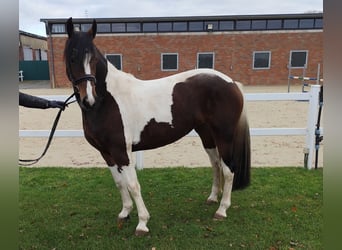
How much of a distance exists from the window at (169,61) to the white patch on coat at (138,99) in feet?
64.9

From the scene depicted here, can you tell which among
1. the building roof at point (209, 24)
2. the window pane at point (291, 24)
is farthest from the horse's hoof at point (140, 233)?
the window pane at point (291, 24)

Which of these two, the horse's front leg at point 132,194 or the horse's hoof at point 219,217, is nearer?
the horse's front leg at point 132,194

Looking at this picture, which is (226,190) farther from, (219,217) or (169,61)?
(169,61)

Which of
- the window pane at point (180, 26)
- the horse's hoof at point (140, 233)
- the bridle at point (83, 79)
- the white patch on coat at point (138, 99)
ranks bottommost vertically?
the horse's hoof at point (140, 233)

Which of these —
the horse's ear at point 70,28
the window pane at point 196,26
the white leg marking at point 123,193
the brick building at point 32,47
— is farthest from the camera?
the brick building at point 32,47

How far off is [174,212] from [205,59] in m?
20.1

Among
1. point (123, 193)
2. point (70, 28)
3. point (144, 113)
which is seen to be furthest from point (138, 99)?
point (123, 193)

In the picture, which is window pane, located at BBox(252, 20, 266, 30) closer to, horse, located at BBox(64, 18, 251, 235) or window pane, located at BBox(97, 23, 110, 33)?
window pane, located at BBox(97, 23, 110, 33)

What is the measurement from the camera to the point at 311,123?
4609 mm

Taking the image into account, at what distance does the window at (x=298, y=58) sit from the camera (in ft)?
72.8

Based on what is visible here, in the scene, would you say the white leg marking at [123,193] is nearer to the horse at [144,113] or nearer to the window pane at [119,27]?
the horse at [144,113]

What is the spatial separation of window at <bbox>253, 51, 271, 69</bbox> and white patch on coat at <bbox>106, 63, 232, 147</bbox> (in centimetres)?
2101

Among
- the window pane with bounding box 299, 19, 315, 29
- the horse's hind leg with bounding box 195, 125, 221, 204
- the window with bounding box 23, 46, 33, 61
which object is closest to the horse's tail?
the horse's hind leg with bounding box 195, 125, 221, 204

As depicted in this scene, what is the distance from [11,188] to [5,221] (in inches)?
3.4
